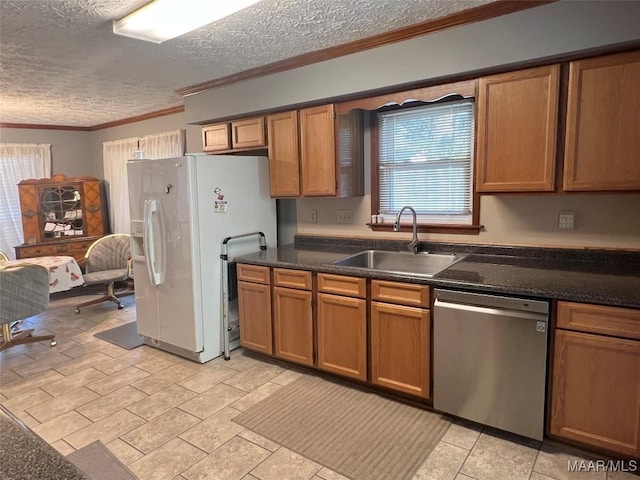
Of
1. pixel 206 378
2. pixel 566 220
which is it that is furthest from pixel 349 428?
pixel 566 220

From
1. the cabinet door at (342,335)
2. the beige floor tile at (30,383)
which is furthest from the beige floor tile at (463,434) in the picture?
the beige floor tile at (30,383)

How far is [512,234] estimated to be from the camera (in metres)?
2.88

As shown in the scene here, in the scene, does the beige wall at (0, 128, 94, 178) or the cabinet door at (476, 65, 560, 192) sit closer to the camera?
the cabinet door at (476, 65, 560, 192)

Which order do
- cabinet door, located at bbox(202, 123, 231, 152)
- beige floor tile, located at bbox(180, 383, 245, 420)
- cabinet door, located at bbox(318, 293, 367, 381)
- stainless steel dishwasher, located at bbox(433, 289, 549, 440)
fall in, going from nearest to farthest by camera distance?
stainless steel dishwasher, located at bbox(433, 289, 549, 440), beige floor tile, located at bbox(180, 383, 245, 420), cabinet door, located at bbox(318, 293, 367, 381), cabinet door, located at bbox(202, 123, 231, 152)

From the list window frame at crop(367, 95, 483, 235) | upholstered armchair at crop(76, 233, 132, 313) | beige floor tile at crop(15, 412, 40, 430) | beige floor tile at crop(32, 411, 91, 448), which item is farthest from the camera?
upholstered armchair at crop(76, 233, 132, 313)

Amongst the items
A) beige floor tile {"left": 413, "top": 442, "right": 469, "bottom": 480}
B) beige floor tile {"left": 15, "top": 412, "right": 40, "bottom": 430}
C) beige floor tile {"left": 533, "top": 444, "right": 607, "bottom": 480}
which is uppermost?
beige floor tile {"left": 533, "top": 444, "right": 607, "bottom": 480}

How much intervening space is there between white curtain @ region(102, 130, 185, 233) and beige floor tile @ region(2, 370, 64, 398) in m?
2.91

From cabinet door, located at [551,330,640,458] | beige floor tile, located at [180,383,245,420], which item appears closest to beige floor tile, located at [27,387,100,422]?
beige floor tile, located at [180,383,245,420]

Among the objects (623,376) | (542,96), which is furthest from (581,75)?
(623,376)

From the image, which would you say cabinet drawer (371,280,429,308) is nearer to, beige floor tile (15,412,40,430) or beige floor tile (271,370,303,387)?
beige floor tile (271,370,303,387)

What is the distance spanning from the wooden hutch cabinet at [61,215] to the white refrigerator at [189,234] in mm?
2839

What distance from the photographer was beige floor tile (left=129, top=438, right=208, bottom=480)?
2.12 m

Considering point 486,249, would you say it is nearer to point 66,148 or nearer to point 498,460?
point 498,460

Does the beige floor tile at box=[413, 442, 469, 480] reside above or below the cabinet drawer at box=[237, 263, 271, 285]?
below
